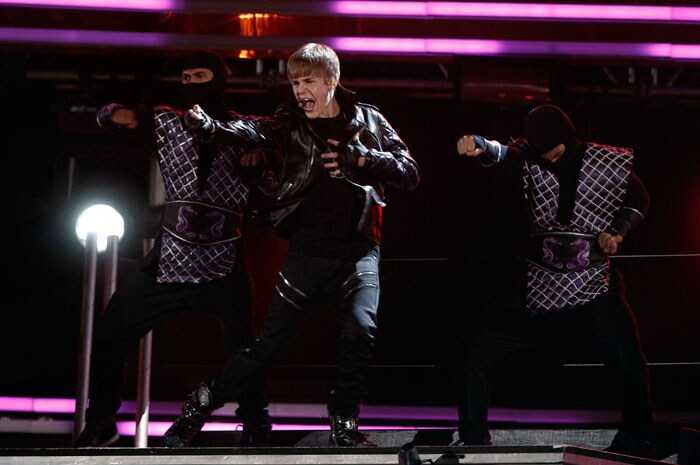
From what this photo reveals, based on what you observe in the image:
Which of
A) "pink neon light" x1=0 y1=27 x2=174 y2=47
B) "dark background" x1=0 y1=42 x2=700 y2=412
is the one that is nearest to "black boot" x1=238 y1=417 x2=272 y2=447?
"dark background" x1=0 y1=42 x2=700 y2=412

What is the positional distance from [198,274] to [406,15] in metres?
2.02

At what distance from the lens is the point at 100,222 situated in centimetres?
439

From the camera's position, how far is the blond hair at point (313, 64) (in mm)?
3281

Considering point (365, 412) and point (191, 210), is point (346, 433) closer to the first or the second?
point (191, 210)

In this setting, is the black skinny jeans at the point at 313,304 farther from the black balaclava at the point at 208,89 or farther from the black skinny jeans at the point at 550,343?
the black balaclava at the point at 208,89

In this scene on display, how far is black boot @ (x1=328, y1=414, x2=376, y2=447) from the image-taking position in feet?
10.7

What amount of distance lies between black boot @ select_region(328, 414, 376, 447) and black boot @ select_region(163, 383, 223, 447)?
476mm

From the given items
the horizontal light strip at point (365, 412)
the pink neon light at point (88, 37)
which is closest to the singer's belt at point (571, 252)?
the horizontal light strip at point (365, 412)

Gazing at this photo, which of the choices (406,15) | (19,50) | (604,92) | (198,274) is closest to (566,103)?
(604,92)

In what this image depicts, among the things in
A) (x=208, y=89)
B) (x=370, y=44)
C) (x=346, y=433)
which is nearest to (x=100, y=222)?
(x=208, y=89)

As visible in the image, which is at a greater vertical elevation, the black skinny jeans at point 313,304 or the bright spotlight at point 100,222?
the bright spotlight at point 100,222

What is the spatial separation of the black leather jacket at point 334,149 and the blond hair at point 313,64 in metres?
0.17

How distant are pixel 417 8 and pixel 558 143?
1.44 m

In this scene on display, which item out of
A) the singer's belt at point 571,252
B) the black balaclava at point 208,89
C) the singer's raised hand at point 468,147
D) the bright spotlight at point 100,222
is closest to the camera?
the singer's raised hand at point 468,147
